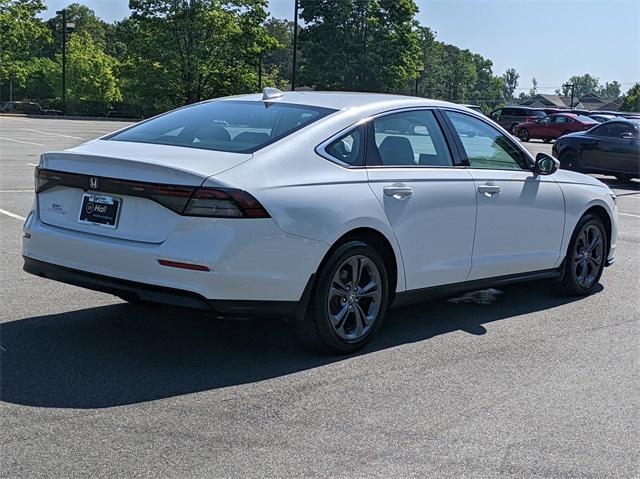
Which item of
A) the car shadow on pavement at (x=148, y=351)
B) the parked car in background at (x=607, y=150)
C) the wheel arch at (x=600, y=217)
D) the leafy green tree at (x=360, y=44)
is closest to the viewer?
the car shadow on pavement at (x=148, y=351)

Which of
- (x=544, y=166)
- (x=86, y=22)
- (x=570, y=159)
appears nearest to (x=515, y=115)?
(x=570, y=159)

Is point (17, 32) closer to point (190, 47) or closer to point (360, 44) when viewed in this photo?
point (190, 47)

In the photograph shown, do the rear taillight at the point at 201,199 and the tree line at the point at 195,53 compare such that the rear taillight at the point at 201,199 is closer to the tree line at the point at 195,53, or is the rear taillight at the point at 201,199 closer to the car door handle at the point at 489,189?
the car door handle at the point at 489,189

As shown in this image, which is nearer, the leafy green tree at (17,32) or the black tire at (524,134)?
the black tire at (524,134)

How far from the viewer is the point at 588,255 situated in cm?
750

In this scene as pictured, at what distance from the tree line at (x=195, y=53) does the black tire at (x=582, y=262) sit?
1934 inches

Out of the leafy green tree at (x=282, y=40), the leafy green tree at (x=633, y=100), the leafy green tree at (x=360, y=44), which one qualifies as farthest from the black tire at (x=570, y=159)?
the leafy green tree at (x=282, y=40)

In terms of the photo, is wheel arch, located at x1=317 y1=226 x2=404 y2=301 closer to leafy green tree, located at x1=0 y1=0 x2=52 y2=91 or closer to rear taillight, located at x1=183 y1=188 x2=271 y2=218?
rear taillight, located at x1=183 y1=188 x2=271 y2=218

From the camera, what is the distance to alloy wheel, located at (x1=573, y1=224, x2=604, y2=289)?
737 cm

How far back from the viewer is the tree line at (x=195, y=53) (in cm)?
5575

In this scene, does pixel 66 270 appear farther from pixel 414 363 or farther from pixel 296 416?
pixel 414 363

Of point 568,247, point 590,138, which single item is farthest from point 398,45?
point 568,247

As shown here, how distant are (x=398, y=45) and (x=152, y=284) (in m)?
73.2

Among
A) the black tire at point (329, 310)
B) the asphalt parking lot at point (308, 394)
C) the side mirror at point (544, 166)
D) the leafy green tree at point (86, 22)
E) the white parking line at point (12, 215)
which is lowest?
the asphalt parking lot at point (308, 394)
